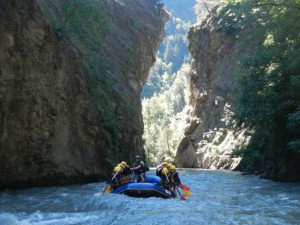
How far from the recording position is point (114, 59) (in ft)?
135

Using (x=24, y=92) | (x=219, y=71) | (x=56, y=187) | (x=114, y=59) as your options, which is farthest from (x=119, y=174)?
(x=219, y=71)

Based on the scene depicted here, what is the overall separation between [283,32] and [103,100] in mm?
13745

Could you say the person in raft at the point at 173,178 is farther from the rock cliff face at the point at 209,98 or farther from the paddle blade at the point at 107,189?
the rock cliff face at the point at 209,98

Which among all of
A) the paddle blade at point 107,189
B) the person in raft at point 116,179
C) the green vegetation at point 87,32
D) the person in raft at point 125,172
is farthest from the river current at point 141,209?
the green vegetation at point 87,32

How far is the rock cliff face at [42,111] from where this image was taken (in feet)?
54.0

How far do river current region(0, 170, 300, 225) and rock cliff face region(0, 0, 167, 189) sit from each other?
6.67 feet

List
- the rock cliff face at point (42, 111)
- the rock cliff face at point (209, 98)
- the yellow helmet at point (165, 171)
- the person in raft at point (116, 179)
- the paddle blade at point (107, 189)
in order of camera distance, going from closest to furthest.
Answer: the yellow helmet at point (165, 171) < the rock cliff face at point (42, 111) < the paddle blade at point (107, 189) < the person in raft at point (116, 179) < the rock cliff face at point (209, 98)

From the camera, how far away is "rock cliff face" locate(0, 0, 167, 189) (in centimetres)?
1647

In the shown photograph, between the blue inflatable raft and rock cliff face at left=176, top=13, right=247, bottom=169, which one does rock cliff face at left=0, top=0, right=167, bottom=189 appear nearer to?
the blue inflatable raft

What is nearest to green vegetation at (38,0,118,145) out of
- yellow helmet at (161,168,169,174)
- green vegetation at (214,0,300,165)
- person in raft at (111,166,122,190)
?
person in raft at (111,166,122,190)

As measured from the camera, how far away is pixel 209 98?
55625 millimetres

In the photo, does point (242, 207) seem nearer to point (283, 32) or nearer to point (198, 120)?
point (283, 32)

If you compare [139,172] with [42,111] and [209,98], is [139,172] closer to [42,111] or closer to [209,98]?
[42,111]

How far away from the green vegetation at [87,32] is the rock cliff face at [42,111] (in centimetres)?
74
